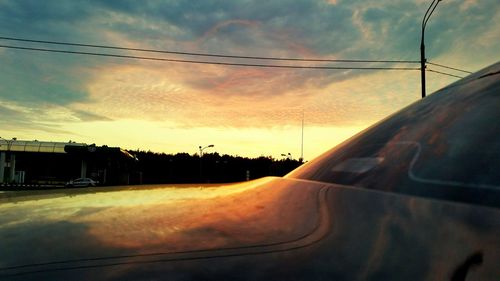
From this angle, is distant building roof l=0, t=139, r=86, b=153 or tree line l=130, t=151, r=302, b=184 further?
tree line l=130, t=151, r=302, b=184

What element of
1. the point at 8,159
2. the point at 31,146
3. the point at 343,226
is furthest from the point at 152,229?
the point at 8,159

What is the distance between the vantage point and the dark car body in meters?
1.11

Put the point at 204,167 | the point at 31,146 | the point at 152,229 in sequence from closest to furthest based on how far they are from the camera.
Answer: the point at 152,229, the point at 31,146, the point at 204,167

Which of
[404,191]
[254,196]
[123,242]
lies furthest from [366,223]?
[254,196]

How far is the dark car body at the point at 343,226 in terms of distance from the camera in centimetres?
111

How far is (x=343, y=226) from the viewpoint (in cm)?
143

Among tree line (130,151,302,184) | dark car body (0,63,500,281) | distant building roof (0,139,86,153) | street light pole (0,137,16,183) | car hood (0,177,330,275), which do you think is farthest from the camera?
tree line (130,151,302,184)

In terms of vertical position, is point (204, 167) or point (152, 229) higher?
point (204, 167)

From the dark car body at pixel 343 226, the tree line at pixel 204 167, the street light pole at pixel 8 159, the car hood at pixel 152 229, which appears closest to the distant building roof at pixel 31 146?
the street light pole at pixel 8 159

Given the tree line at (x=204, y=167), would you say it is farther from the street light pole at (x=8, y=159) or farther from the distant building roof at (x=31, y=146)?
the street light pole at (x=8, y=159)

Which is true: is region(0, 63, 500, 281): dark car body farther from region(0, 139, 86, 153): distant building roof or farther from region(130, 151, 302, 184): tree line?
region(130, 151, 302, 184): tree line

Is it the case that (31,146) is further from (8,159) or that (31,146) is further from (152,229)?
(152,229)

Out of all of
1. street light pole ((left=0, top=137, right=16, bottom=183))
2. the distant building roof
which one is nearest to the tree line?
the distant building roof

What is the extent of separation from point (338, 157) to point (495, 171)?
1198mm
